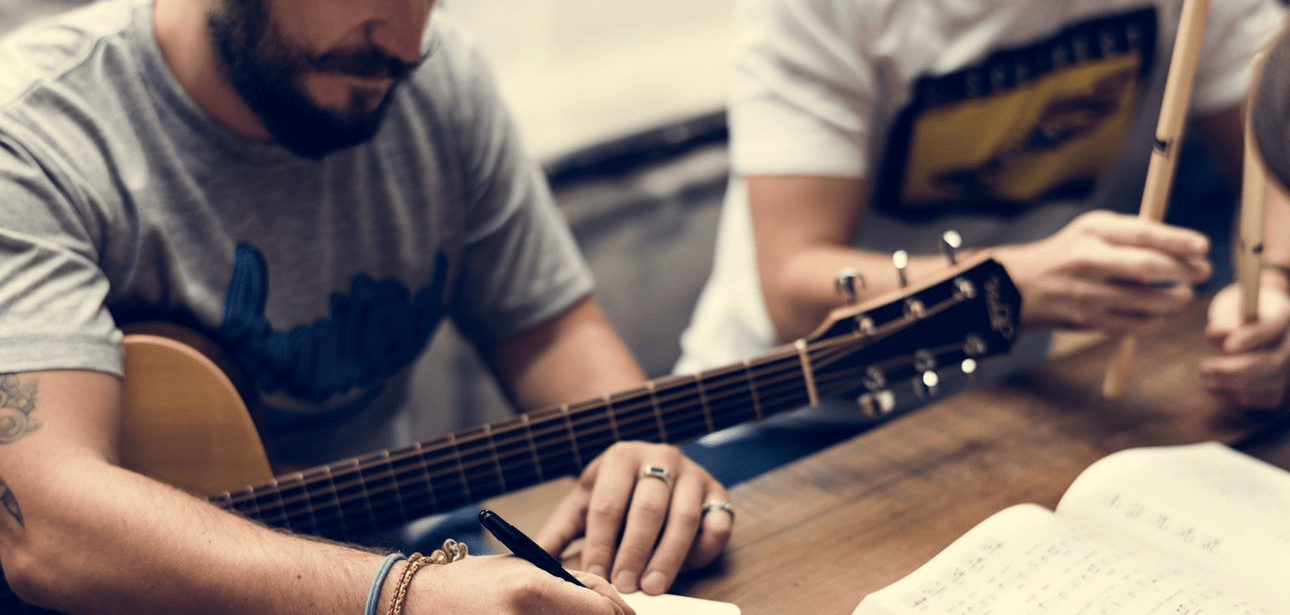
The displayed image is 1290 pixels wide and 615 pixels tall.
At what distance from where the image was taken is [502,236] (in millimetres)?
1309

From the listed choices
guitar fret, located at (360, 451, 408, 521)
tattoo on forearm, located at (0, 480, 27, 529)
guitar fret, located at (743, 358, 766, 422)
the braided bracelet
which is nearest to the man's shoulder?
tattoo on forearm, located at (0, 480, 27, 529)

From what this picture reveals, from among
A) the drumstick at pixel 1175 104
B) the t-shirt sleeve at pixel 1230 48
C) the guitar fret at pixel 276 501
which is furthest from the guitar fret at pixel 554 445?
the t-shirt sleeve at pixel 1230 48

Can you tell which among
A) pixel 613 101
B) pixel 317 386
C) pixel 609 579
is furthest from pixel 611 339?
pixel 613 101

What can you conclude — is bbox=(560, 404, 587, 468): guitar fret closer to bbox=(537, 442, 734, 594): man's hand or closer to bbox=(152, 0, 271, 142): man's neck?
bbox=(537, 442, 734, 594): man's hand

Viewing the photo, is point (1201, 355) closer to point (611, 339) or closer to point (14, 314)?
point (611, 339)

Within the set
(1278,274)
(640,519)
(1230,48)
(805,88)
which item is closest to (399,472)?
(640,519)

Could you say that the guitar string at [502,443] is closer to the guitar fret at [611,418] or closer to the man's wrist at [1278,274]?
the guitar fret at [611,418]

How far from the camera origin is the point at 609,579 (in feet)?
3.06

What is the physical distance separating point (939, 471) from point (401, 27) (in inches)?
25.0

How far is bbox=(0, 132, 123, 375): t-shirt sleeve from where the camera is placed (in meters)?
0.90

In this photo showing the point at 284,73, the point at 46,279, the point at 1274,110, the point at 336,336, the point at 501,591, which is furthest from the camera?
the point at 336,336

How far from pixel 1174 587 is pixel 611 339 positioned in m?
0.67

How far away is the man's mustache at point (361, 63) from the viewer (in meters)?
1.04

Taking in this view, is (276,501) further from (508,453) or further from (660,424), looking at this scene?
(660,424)
